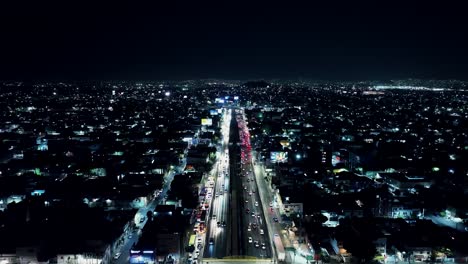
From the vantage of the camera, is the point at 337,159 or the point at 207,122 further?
the point at 207,122

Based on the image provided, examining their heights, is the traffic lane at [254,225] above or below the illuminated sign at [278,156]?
below

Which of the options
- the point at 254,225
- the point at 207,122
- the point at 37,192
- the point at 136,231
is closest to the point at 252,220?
the point at 254,225

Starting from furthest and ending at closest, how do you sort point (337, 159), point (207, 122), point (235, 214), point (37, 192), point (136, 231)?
point (207, 122) → point (337, 159) → point (37, 192) → point (235, 214) → point (136, 231)

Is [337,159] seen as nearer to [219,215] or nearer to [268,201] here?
[268,201]

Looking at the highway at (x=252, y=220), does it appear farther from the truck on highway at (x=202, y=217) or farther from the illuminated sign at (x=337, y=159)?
the illuminated sign at (x=337, y=159)

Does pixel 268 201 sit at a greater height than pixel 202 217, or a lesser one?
greater

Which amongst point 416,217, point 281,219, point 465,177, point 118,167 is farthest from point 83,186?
point 465,177

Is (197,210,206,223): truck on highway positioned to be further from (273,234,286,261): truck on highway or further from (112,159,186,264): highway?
(273,234,286,261): truck on highway

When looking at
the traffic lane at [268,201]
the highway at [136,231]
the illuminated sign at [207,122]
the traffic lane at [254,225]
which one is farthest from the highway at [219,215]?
the illuminated sign at [207,122]
